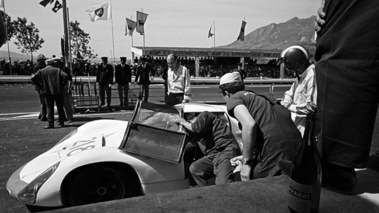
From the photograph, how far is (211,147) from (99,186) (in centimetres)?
128

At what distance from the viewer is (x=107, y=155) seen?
9.50 ft

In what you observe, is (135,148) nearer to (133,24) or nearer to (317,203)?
(317,203)

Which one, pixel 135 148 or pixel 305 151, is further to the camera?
pixel 135 148

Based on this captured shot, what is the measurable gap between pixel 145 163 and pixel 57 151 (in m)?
1.28

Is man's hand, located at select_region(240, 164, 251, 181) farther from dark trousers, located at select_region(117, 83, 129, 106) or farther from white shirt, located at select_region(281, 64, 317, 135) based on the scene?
dark trousers, located at select_region(117, 83, 129, 106)

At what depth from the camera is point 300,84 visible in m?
3.30

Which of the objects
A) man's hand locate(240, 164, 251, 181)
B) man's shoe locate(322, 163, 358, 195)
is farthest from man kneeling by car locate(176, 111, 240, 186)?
man's shoe locate(322, 163, 358, 195)

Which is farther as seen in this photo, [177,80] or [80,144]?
[177,80]

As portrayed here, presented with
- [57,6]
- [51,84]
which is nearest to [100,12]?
[57,6]

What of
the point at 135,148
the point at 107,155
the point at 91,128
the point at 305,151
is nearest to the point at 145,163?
the point at 135,148

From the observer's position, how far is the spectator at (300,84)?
10.4 ft

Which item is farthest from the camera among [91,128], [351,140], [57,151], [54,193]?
[91,128]

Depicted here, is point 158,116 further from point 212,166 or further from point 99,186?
point 99,186

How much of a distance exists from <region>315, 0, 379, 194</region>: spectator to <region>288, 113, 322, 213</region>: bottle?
14cm
